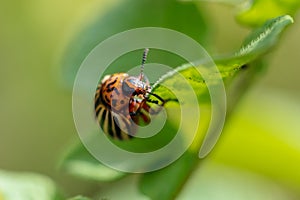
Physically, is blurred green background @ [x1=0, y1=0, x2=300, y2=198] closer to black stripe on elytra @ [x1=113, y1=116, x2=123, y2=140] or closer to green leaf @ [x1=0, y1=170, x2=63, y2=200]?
black stripe on elytra @ [x1=113, y1=116, x2=123, y2=140]

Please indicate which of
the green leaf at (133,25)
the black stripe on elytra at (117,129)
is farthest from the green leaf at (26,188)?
the green leaf at (133,25)

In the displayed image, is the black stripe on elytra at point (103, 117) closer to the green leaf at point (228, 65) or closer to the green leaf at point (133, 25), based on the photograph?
the green leaf at point (133, 25)

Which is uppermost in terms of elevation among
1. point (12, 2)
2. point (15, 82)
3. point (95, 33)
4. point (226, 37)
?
point (12, 2)

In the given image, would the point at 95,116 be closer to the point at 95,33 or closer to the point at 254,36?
the point at 95,33

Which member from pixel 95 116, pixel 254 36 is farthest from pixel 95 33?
pixel 254 36

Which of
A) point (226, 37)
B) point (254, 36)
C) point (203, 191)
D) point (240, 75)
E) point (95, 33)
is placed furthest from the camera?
point (226, 37)

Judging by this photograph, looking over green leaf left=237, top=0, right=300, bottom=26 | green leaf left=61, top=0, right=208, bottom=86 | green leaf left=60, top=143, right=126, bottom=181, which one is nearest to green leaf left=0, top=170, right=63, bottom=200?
green leaf left=60, top=143, right=126, bottom=181

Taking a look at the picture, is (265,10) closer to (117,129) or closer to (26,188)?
(117,129)
